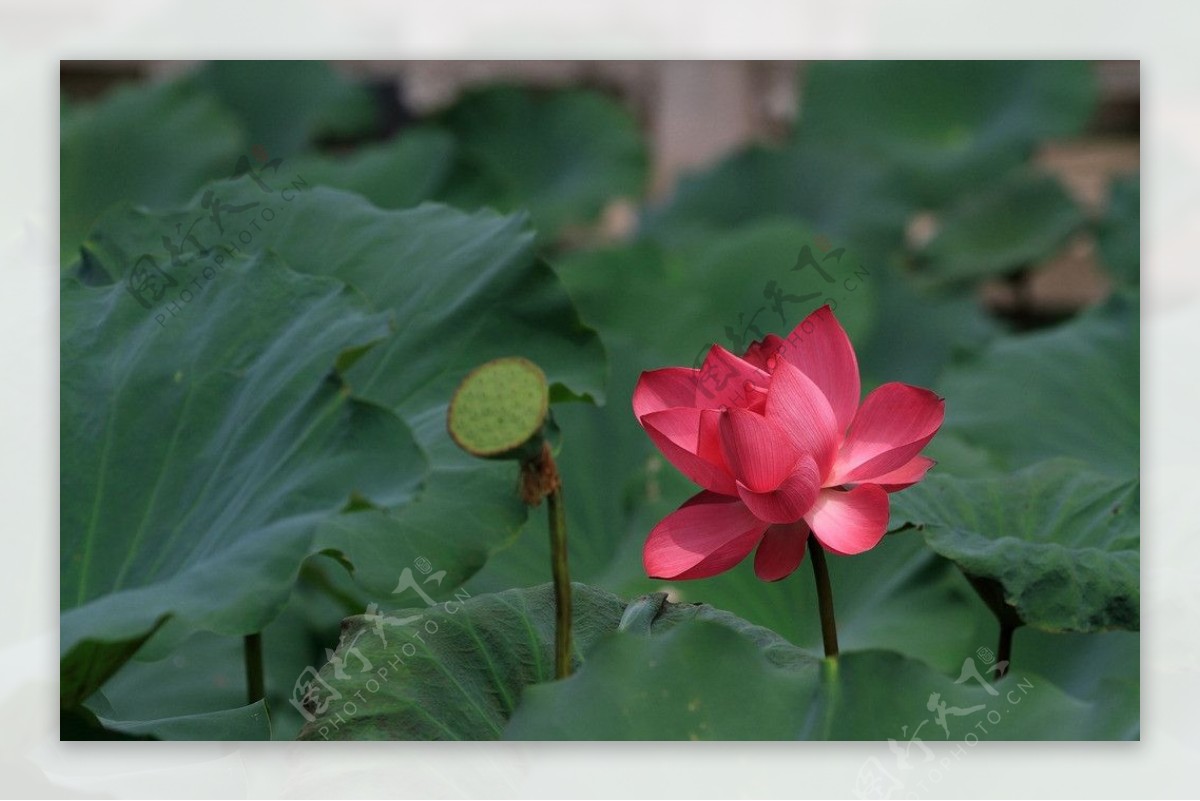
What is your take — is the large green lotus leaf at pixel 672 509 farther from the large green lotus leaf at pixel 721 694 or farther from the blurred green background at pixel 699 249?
the large green lotus leaf at pixel 721 694

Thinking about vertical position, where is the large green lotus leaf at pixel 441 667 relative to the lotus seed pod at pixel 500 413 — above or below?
below

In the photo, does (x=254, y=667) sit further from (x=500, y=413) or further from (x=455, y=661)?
(x=500, y=413)

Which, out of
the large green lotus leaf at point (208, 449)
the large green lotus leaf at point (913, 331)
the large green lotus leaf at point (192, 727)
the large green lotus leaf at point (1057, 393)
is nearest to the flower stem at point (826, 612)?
the large green lotus leaf at point (208, 449)

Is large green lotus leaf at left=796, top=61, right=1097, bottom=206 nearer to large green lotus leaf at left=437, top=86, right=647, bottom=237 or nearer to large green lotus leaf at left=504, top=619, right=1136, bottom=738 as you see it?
large green lotus leaf at left=437, top=86, right=647, bottom=237

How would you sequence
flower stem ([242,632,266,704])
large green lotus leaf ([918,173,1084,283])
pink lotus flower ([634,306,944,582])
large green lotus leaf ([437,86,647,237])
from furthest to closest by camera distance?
large green lotus leaf ([437,86,647,237]), large green lotus leaf ([918,173,1084,283]), flower stem ([242,632,266,704]), pink lotus flower ([634,306,944,582])

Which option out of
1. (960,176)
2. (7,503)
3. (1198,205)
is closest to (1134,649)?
(1198,205)

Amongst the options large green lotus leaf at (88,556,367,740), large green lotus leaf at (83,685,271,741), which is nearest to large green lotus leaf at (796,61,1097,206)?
large green lotus leaf at (88,556,367,740)
